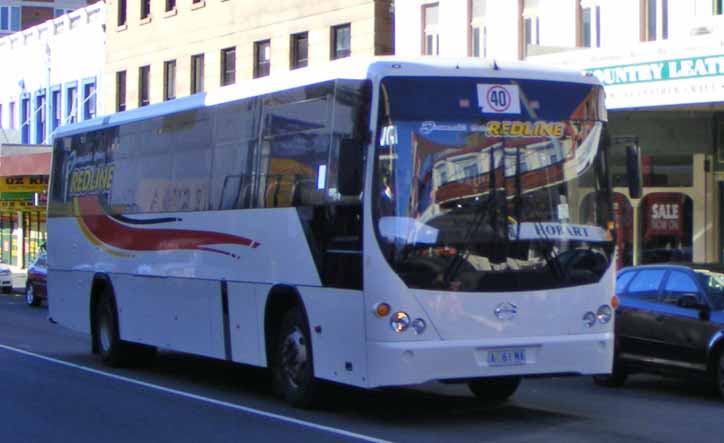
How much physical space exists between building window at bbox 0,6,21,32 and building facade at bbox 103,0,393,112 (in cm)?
4002

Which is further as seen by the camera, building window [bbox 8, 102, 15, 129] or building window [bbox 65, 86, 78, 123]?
building window [bbox 8, 102, 15, 129]

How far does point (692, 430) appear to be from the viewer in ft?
38.4

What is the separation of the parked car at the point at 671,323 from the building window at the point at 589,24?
34.7 feet

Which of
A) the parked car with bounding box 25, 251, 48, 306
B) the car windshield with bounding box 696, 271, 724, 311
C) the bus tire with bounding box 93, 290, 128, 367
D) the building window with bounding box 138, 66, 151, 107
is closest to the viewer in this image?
the car windshield with bounding box 696, 271, 724, 311

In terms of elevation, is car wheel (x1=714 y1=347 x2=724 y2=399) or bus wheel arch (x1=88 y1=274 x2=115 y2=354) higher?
bus wheel arch (x1=88 y1=274 x2=115 y2=354)

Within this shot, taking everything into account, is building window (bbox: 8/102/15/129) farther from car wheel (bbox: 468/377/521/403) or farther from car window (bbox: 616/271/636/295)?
car wheel (bbox: 468/377/521/403)

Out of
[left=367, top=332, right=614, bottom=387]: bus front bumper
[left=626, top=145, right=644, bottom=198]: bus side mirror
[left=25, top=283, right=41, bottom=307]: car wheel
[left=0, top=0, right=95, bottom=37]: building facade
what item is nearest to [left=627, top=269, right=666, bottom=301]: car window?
[left=626, top=145, right=644, bottom=198]: bus side mirror

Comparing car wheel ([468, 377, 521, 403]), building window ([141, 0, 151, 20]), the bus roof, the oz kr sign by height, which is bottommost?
car wheel ([468, 377, 521, 403])

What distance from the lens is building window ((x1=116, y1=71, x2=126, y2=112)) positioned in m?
46.4

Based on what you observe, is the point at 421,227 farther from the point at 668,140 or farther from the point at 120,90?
the point at 120,90

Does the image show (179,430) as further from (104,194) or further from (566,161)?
(104,194)

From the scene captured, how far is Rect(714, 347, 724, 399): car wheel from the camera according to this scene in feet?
45.1

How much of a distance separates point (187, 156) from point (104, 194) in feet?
9.43

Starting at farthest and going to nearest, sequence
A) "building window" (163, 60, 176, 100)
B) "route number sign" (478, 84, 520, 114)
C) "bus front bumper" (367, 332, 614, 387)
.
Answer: "building window" (163, 60, 176, 100)
"route number sign" (478, 84, 520, 114)
"bus front bumper" (367, 332, 614, 387)
